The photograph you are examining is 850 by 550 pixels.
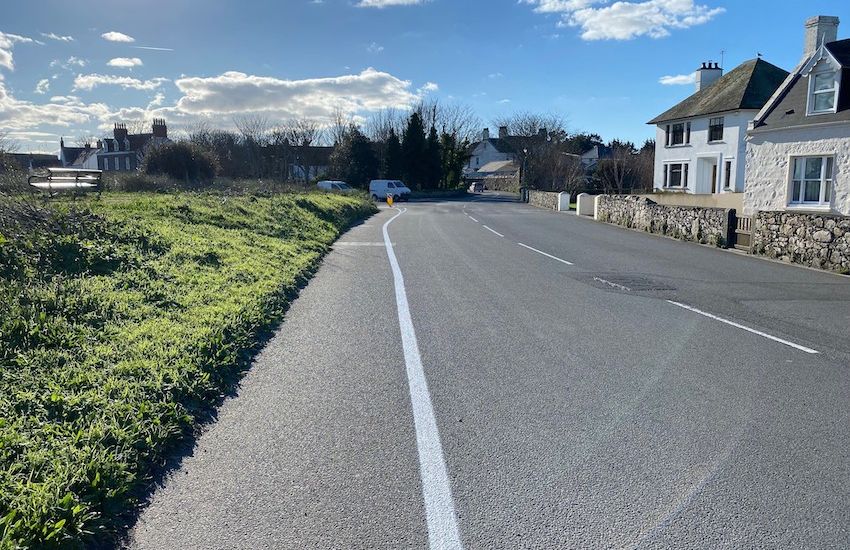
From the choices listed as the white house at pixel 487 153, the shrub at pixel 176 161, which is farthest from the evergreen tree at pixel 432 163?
the white house at pixel 487 153

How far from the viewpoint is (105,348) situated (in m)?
5.96

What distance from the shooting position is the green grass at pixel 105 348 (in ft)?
12.1

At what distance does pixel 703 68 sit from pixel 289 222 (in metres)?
37.1

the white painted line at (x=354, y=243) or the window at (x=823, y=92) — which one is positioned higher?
the window at (x=823, y=92)

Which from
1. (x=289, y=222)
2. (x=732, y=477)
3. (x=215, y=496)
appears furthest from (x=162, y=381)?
(x=289, y=222)

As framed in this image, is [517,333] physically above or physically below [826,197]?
below

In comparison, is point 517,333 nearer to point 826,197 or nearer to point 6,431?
point 6,431

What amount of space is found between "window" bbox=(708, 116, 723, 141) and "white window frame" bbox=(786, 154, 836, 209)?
55.2 feet

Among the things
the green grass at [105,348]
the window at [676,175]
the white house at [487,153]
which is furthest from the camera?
the white house at [487,153]

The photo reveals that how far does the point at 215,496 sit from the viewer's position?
3.88 meters

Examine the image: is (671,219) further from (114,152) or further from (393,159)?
(114,152)

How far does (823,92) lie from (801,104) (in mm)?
1110

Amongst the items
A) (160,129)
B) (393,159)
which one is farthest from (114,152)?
(393,159)

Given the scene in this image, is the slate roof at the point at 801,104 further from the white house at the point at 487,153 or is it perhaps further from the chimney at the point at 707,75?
the white house at the point at 487,153
